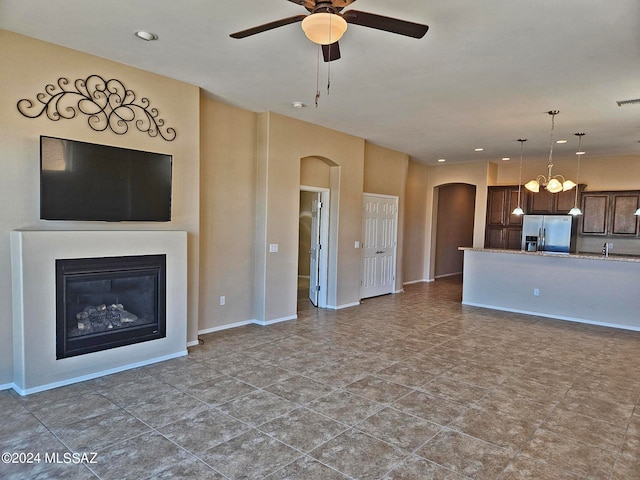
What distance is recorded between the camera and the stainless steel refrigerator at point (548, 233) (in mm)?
7887

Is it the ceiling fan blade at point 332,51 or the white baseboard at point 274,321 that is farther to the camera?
the white baseboard at point 274,321

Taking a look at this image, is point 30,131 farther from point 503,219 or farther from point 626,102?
point 503,219

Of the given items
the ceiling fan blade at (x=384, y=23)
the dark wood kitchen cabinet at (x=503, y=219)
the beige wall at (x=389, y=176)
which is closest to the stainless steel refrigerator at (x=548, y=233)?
the dark wood kitchen cabinet at (x=503, y=219)

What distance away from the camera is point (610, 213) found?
302 inches

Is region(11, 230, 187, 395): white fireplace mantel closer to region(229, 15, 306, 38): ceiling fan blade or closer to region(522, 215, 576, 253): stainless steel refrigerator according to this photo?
region(229, 15, 306, 38): ceiling fan blade

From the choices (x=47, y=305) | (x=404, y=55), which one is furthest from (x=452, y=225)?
(x=47, y=305)

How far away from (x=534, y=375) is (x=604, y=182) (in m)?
5.97

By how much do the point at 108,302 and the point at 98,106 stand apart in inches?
74.2

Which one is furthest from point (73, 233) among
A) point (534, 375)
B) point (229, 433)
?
point (534, 375)

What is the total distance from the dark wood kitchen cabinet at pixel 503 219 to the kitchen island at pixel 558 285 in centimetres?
189

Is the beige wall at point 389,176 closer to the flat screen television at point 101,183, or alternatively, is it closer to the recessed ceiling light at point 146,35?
the flat screen television at point 101,183

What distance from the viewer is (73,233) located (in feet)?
11.4

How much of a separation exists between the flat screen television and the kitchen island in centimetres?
569

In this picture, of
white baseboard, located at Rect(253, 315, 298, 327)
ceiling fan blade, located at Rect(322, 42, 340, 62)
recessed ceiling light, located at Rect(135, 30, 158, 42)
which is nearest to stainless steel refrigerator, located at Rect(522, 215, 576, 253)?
white baseboard, located at Rect(253, 315, 298, 327)
